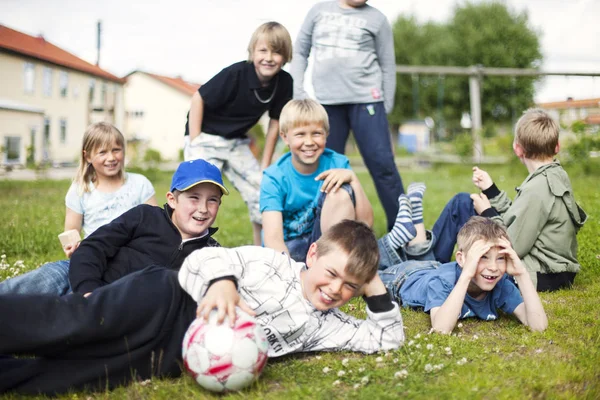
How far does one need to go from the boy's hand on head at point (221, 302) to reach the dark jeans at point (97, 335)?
266mm

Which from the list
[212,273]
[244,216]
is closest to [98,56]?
[244,216]

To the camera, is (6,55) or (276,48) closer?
(276,48)

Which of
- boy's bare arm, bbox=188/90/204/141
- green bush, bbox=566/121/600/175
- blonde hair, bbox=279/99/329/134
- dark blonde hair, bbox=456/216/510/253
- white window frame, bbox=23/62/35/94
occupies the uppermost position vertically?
white window frame, bbox=23/62/35/94

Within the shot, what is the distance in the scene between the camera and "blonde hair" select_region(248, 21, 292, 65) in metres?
5.89

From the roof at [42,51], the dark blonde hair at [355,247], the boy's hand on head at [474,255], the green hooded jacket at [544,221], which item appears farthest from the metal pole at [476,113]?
the roof at [42,51]

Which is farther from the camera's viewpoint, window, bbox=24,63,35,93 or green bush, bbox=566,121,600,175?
window, bbox=24,63,35,93

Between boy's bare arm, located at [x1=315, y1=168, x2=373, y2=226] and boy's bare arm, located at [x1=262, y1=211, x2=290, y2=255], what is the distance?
47cm

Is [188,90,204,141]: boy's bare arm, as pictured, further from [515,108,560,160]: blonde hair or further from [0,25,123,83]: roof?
[0,25,123,83]: roof

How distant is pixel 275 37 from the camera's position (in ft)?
19.3

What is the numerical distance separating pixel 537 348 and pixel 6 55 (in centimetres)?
3901

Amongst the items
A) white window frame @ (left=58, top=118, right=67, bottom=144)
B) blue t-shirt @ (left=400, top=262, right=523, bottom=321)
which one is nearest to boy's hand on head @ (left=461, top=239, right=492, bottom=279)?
blue t-shirt @ (left=400, top=262, right=523, bottom=321)

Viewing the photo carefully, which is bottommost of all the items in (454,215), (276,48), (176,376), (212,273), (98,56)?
(176,376)

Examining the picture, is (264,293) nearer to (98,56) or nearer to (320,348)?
(320,348)

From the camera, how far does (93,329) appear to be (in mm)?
2826
